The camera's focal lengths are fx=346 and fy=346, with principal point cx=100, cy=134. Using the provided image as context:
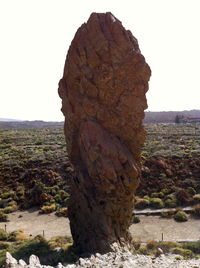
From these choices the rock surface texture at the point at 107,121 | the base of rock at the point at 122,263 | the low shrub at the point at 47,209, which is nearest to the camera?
the base of rock at the point at 122,263

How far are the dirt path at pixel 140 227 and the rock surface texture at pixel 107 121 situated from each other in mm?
5565

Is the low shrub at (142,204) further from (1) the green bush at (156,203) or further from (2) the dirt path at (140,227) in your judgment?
(2) the dirt path at (140,227)

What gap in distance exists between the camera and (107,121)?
14.2m

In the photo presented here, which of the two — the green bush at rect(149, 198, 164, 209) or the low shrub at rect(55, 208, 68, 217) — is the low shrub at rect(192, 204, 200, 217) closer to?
the green bush at rect(149, 198, 164, 209)

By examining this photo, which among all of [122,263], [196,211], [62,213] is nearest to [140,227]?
[196,211]

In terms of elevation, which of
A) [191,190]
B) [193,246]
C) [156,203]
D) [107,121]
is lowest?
[156,203]

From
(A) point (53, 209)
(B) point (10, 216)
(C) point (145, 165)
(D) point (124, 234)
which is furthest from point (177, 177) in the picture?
(D) point (124, 234)

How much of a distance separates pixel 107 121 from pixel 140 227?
963cm

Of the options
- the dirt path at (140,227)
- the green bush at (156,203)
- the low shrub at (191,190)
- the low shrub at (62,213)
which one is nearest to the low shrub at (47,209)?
the dirt path at (140,227)

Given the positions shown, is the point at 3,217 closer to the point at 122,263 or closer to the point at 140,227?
the point at 140,227

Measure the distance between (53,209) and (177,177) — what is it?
1169cm

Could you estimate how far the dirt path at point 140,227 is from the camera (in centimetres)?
1956

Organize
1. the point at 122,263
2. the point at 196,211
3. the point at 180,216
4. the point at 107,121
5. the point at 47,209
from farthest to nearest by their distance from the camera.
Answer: the point at 47,209
the point at 196,211
the point at 180,216
the point at 107,121
the point at 122,263

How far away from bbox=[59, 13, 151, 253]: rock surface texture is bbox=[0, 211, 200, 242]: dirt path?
5.56 meters
